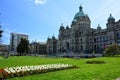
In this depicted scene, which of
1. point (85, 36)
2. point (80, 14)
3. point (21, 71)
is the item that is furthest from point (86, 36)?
point (21, 71)

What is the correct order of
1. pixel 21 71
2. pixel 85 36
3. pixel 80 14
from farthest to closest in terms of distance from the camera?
pixel 80 14 < pixel 85 36 < pixel 21 71

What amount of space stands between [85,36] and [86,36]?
59 cm

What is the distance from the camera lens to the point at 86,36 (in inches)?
4656

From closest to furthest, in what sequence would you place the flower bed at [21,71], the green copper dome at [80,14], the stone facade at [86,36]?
1. the flower bed at [21,71]
2. the stone facade at [86,36]
3. the green copper dome at [80,14]

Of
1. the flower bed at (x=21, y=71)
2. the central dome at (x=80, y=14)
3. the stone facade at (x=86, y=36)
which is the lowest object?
the flower bed at (x=21, y=71)

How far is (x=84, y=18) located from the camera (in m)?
123

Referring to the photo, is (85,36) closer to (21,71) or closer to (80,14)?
(80,14)

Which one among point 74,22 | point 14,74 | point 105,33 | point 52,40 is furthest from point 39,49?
point 14,74

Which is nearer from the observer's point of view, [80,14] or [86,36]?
[86,36]

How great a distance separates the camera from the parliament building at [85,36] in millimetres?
102969

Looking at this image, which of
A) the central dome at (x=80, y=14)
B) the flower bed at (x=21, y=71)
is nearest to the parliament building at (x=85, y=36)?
the central dome at (x=80, y=14)

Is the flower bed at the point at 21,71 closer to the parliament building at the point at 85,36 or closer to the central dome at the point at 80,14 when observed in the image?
the parliament building at the point at 85,36

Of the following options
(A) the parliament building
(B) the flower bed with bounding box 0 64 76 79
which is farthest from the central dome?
(B) the flower bed with bounding box 0 64 76 79

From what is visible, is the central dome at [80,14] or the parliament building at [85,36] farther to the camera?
the central dome at [80,14]
